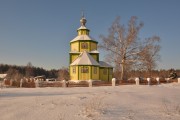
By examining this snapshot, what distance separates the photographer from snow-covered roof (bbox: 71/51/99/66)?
31558 mm

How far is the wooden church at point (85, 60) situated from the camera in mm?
31641

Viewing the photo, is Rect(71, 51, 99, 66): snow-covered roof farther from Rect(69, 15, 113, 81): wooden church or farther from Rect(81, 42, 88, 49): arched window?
Rect(81, 42, 88, 49): arched window

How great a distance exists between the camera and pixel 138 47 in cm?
3053

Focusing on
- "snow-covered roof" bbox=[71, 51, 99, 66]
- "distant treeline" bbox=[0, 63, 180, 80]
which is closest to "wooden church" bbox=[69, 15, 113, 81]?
"snow-covered roof" bbox=[71, 51, 99, 66]

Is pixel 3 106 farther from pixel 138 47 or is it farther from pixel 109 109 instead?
pixel 138 47

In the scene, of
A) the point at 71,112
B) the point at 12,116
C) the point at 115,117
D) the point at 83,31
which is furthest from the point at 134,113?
the point at 83,31

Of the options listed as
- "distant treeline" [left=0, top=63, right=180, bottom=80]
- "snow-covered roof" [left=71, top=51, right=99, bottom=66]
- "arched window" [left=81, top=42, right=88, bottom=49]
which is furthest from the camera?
"distant treeline" [left=0, top=63, right=180, bottom=80]

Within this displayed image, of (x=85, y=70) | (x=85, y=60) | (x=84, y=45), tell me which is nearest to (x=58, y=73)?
(x=84, y=45)

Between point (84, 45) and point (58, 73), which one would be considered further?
point (58, 73)

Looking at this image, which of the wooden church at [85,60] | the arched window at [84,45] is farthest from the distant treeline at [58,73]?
the arched window at [84,45]

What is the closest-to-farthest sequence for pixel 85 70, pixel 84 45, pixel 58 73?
1. pixel 85 70
2. pixel 84 45
3. pixel 58 73

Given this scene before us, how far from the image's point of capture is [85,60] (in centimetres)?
3206

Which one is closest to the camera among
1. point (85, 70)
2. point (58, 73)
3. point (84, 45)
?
point (85, 70)

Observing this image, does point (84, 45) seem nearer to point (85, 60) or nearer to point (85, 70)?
point (85, 60)
